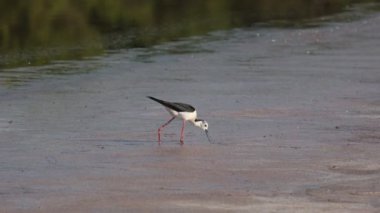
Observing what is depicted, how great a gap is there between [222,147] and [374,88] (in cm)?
607

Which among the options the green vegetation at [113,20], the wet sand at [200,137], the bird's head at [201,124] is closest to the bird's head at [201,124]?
the bird's head at [201,124]

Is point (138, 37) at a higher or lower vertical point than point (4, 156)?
lower

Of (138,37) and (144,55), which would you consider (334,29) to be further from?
(144,55)

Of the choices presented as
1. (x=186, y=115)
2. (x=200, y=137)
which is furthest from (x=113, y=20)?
(x=186, y=115)

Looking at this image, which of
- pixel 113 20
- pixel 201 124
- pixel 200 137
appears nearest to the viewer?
pixel 201 124

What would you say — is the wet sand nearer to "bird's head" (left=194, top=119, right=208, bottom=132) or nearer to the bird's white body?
"bird's head" (left=194, top=119, right=208, bottom=132)

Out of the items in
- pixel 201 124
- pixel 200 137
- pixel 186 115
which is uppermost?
pixel 186 115

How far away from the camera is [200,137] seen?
50.7ft

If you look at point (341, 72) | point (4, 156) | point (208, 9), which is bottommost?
point (208, 9)

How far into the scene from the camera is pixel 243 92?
19.5m

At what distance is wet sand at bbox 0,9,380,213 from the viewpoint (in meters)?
11.7

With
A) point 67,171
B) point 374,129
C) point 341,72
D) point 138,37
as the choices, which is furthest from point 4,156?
point 138,37

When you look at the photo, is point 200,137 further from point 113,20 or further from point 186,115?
point 113,20

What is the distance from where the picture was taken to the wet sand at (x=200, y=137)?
1170 centimetres
